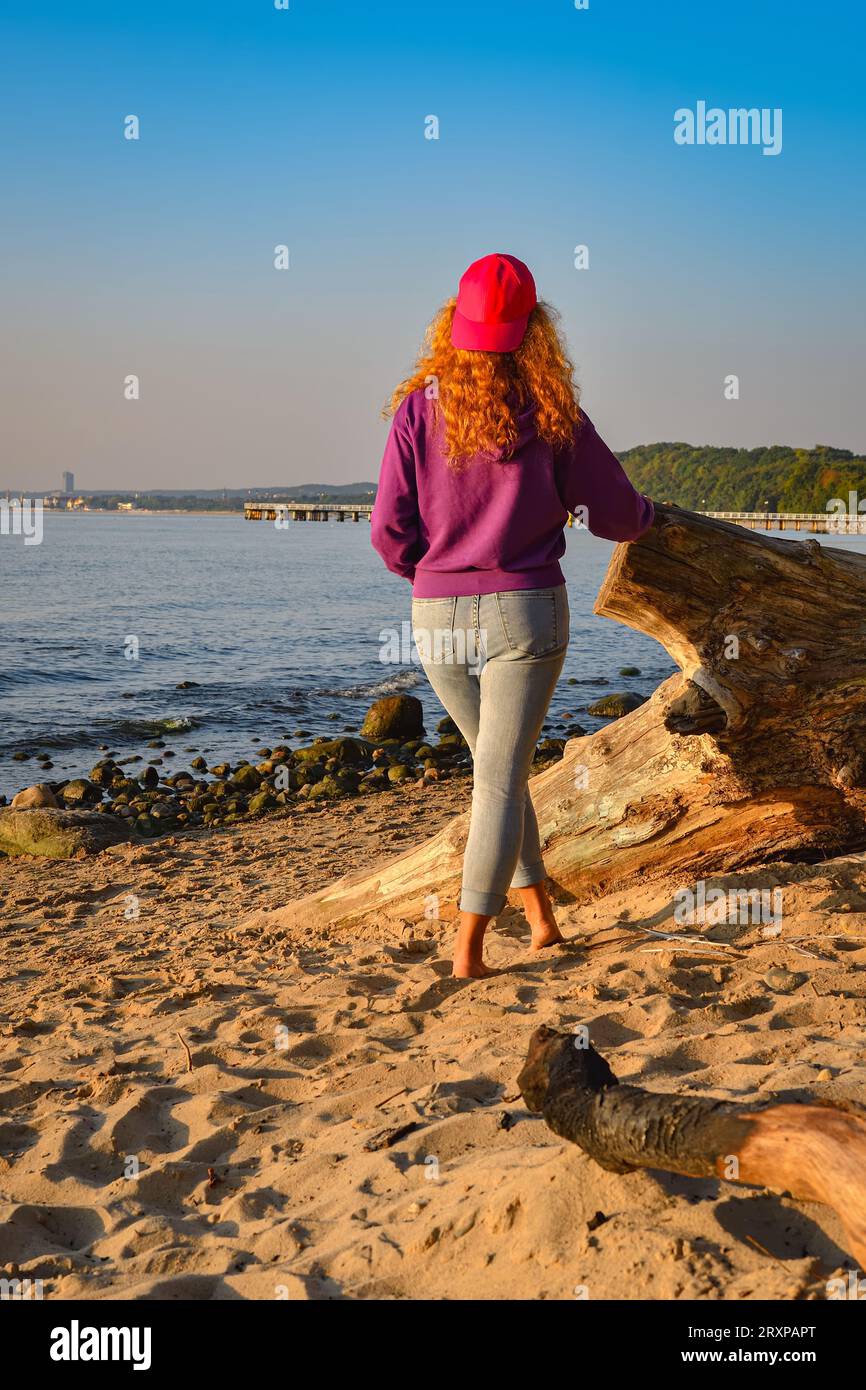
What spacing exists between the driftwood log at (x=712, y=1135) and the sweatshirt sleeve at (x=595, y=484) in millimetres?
2211

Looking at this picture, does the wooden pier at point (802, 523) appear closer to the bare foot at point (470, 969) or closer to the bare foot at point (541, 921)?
the bare foot at point (541, 921)

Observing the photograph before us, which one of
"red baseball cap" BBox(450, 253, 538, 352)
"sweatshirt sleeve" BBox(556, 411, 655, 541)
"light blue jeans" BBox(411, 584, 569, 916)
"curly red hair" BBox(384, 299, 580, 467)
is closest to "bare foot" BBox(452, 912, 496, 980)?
"light blue jeans" BBox(411, 584, 569, 916)

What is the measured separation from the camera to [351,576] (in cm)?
5516

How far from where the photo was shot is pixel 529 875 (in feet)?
16.6

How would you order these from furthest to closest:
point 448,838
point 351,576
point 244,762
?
point 351,576, point 244,762, point 448,838

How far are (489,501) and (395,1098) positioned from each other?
2.21 meters

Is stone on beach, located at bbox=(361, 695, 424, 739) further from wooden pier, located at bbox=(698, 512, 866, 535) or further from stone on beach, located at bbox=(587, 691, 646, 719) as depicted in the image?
wooden pier, located at bbox=(698, 512, 866, 535)

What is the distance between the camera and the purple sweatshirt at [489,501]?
166 inches

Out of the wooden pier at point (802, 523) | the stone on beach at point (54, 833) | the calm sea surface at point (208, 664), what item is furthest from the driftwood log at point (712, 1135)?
the wooden pier at point (802, 523)

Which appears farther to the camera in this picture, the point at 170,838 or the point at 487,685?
the point at 170,838

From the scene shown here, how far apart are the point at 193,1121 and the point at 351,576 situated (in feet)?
→ 170

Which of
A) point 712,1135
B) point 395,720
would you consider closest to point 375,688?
point 395,720

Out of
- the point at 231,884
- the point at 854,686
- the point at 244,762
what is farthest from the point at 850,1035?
the point at 244,762
